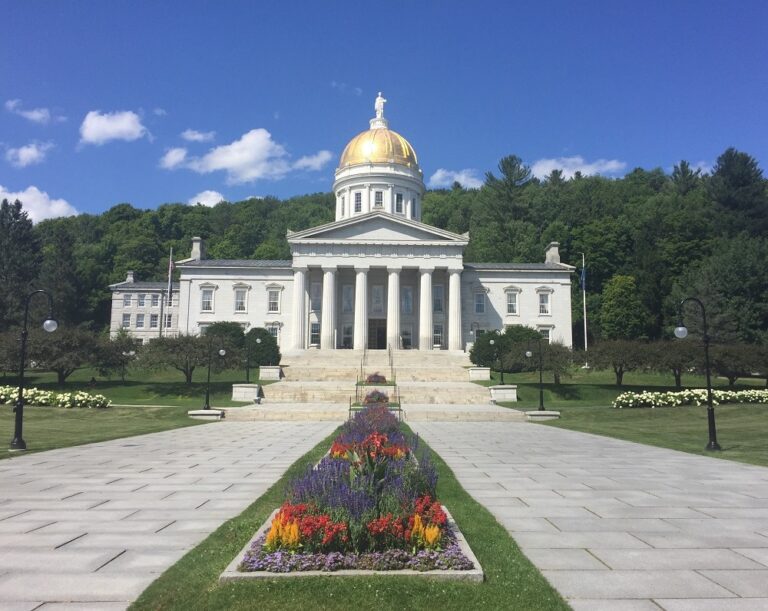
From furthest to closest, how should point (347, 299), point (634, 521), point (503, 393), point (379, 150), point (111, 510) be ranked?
→ point (379, 150), point (347, 299), point (503, 393), point (111, 510), point (634, 521)

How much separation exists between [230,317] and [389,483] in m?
59.8

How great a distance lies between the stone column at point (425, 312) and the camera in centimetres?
5731

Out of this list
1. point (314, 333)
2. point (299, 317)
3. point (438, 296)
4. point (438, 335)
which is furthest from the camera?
point (438, 296)

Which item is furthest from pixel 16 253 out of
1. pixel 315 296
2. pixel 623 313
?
pixel 623 313

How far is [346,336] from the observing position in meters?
62.5

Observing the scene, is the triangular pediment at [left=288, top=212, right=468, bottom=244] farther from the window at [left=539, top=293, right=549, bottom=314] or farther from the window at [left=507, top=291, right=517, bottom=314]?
the window at [left=539, top=293, right=549, bottom=314]

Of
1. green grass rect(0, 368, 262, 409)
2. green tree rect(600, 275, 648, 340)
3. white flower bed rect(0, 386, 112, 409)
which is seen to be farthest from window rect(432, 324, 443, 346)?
white flower bed rect(0, 386, 112, 409)

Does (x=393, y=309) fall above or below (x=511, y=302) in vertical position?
below

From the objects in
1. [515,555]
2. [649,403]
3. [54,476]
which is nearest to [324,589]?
[515,555]

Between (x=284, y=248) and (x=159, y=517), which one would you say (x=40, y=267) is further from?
(x=159, y=517)

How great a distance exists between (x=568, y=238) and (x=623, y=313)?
18562mm

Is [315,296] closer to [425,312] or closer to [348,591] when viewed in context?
[425,312]

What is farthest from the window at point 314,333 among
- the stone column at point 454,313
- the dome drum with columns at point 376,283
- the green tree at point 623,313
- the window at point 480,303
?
the green tree at point 623,313

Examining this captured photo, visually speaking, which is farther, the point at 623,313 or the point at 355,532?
the point at 623,313
